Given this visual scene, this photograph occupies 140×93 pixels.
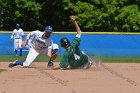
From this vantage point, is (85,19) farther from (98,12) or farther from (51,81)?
(51,81)

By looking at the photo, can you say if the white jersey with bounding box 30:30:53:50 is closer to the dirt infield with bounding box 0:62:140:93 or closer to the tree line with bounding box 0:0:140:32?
the dirt infield with bounding box 0:62:140:93

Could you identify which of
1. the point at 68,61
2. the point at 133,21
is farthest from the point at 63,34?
the point at 68,61

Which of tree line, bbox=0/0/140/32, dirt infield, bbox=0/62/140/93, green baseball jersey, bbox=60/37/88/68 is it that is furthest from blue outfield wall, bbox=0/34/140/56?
dirt infield, bbox=0/62/140/93

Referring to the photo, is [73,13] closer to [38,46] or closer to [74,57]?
[38,46]

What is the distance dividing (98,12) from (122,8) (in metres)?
1.75

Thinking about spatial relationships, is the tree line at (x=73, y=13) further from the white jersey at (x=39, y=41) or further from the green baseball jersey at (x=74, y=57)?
the green baseball jersey at (x=74, y=57)

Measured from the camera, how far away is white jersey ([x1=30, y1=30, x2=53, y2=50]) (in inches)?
636

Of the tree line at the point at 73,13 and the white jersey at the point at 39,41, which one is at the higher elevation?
the white jersey at the point at 39,41

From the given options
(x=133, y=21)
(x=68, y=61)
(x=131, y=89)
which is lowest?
(x=133, y=21)

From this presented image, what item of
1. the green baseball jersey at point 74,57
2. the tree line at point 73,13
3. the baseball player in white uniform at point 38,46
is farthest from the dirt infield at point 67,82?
the tree line at point 73,13

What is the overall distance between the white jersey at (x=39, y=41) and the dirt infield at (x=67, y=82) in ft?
5.18

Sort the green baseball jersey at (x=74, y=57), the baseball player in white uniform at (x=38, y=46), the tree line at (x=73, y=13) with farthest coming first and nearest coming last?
the tree line at (x=73, y=13) → the baseball player in white uniform at (x=38, y=46) → the green baseball jersey at (x=74, y=57)

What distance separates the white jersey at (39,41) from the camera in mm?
16156

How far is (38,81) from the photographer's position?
1216 cm
